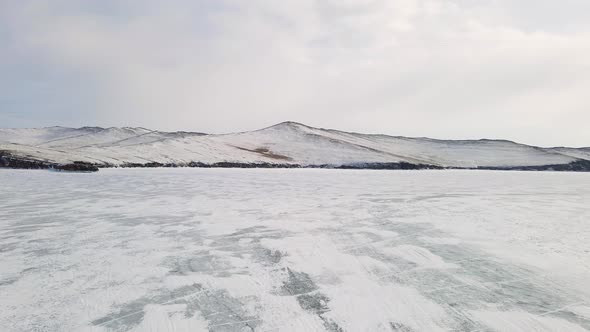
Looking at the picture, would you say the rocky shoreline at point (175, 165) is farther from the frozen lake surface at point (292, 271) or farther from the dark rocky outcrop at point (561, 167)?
the frozen lake surface at point (292, 271)

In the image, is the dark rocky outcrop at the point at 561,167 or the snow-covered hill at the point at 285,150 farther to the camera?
the dark rocky outcrop at the point at 561,167

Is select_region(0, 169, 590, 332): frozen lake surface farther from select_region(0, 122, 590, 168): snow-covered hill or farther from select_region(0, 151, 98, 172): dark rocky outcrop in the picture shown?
select_region(0, 122, 590, 168): snow-covered hill

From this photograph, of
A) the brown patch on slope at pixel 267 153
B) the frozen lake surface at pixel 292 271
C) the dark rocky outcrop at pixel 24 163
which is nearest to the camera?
the frozen lake surface at pixel 292 271

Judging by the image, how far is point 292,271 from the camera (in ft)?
12.4

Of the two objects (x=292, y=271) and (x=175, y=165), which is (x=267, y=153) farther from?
(x=292, y=271)

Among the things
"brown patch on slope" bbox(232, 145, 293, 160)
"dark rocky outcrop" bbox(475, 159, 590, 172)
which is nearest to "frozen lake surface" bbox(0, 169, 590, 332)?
"brown patch on slope" bbox(232, 145, 293, 160)

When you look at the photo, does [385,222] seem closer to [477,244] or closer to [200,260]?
[477,244]

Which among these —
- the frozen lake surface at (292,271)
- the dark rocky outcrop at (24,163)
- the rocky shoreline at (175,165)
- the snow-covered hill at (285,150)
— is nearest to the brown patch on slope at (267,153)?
the snow-covered hill at (285,150)

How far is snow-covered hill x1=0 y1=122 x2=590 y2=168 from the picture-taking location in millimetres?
34906

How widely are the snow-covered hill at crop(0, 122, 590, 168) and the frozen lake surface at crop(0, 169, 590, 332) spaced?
26.5 meters

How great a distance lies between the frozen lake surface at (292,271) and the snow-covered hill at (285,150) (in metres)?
26.5

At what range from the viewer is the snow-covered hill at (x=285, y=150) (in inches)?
1374

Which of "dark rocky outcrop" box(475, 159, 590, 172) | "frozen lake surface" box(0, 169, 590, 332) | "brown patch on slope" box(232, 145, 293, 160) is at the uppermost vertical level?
"brown patch on slope" box(232, 145, 293, 160)

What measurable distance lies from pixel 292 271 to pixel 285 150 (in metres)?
51.0
